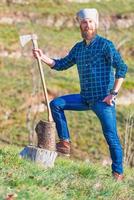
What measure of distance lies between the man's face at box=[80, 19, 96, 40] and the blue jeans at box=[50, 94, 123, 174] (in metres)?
1.00

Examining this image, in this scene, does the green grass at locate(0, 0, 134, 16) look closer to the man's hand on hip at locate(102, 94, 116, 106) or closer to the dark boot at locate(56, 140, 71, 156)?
the dark boot at locate(56, 140, 71, 156)

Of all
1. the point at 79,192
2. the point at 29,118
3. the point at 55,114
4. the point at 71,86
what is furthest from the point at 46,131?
the point at 71,86

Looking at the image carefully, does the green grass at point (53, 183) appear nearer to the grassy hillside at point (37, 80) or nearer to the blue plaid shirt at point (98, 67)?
the blue plaid shirt at point (98, 67)

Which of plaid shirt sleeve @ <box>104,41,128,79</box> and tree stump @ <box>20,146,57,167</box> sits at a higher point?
plaid shirt sleeve @ <box>104,41,128,79</box>

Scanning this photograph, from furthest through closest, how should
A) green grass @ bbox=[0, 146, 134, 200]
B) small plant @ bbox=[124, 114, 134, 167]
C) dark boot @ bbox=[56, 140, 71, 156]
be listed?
small plant @ bbox=[124, 114, 134, 167]
dark boot @ bbox=[56, 140, 71, 156]
green grass @ bbox=[0, 146, 134, 200]

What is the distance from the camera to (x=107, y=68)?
9.66m

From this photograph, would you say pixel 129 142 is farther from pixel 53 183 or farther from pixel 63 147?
pixel 53 183

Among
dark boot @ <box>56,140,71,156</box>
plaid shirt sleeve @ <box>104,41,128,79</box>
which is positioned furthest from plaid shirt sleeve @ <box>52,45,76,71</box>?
dark boot @ <box>56,140,71,156</box>

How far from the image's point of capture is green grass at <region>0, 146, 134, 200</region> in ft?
23.9

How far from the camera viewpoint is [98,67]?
9672mm

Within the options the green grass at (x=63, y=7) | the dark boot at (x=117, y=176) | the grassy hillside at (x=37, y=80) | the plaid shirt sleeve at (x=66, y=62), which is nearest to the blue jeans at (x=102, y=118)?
the dark boot at (x=117, y=176)

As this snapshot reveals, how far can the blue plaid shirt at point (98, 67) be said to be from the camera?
9.56m

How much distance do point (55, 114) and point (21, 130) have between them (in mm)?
27196

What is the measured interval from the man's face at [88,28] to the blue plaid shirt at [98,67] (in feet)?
0.29
